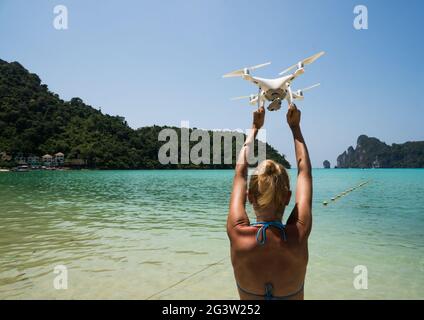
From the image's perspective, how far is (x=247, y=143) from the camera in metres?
2.69

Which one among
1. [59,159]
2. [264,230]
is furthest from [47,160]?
→ [264,230]

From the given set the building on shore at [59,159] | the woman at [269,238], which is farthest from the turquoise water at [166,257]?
the building on shore at [59,159]

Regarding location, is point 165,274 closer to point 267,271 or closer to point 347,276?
point 347,276

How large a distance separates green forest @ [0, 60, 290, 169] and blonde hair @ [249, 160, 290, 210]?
403 ft

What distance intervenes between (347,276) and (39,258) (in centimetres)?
822

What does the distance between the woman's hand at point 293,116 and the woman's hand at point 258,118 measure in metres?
0.22

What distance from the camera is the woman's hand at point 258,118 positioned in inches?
109

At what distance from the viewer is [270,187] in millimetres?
2357

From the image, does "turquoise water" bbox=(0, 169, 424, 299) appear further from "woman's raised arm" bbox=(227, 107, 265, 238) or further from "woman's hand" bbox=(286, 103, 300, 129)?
"woman's hand" bbox=(286, 103, 300, 129)

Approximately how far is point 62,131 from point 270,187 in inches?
5704

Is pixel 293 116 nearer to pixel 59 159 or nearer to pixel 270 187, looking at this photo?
pixel 270 187

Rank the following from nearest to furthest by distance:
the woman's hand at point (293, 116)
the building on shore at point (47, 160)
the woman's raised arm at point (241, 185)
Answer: the woman's raised arm at point (241, 185) < the woman's hand at point (293, 116) < the building on shore at point (47, 160)

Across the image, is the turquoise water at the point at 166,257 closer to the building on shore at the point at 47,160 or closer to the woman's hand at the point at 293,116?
the woman's hand at the point at 293,116

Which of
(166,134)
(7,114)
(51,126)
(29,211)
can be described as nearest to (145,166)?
(166,134)
